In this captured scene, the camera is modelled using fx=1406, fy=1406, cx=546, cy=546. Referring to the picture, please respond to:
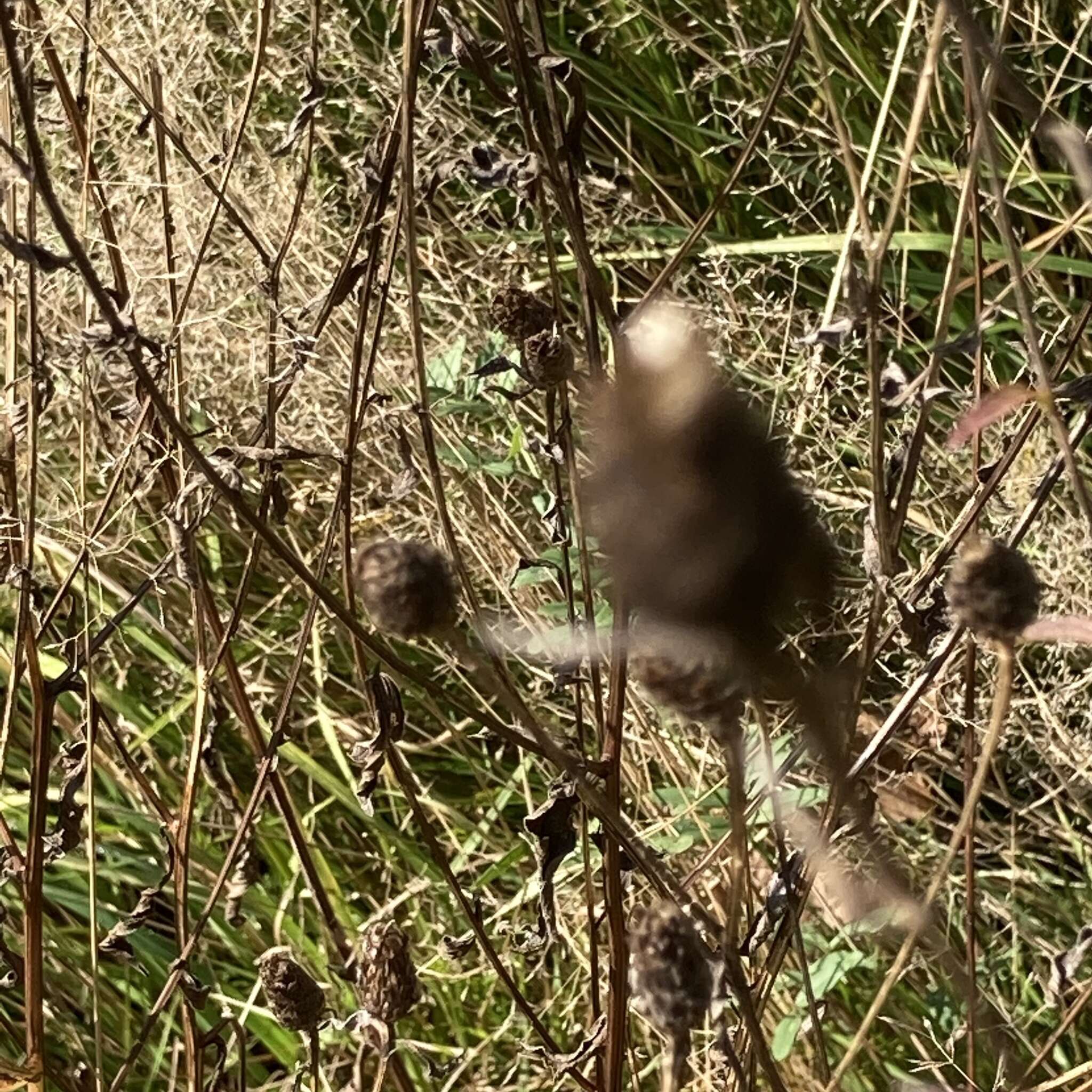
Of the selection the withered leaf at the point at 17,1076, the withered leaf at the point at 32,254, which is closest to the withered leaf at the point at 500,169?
the withered leaf at the point at 32,254

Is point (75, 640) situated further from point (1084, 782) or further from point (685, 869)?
point (1084, 782)

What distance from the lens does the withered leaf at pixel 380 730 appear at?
2.32ft

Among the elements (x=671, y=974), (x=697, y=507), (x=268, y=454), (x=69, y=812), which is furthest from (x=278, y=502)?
(x=697, y=507)

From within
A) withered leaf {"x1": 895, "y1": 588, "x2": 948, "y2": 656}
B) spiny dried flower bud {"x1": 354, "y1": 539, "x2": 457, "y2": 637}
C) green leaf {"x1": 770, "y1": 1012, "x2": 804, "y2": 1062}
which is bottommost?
green leaf {"x1": 770, "y1": 1012, "x2": 804, "y2": 1062}

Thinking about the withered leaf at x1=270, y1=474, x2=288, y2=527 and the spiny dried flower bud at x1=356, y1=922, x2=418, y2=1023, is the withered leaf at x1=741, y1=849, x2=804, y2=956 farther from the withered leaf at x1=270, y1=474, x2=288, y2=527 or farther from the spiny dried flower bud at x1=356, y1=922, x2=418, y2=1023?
the withered leaf at x1=270, y1=474, x2=288, y2=527

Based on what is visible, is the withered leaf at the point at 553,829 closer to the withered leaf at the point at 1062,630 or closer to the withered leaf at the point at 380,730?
the withered leaf at the point at 380,730

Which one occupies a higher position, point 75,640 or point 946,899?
point 75,640

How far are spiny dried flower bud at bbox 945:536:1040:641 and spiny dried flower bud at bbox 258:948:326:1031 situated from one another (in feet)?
1.40

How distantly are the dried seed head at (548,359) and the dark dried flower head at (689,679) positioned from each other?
1.20 ft

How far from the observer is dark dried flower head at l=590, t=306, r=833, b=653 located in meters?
0.28

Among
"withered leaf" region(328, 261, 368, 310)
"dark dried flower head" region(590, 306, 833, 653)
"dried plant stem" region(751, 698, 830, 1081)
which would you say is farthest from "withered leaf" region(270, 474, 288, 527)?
"dark dried flower head" region(590, 306, 833, 653)

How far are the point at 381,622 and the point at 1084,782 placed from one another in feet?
3.08

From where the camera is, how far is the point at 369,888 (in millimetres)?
1521

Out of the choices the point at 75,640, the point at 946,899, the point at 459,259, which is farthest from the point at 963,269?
the point at 75,640
